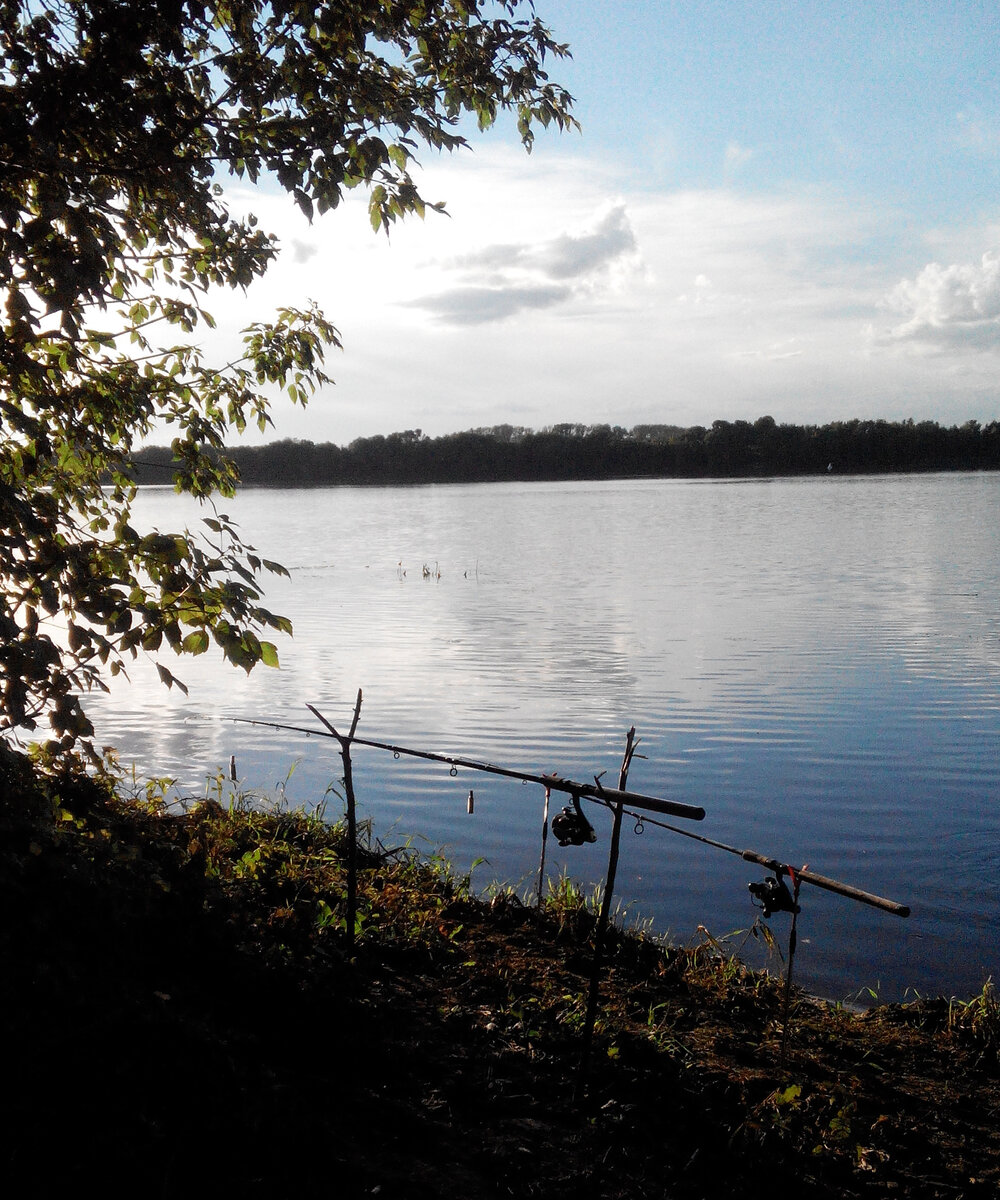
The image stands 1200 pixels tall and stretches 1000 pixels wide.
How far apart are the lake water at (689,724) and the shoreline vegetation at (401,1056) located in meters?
1.73

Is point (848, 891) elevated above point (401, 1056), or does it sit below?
above

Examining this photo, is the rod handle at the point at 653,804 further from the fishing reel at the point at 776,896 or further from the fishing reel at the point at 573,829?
the fishing reel at the point at 776,896

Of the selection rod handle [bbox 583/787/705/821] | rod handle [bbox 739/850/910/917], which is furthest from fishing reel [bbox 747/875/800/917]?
rod handle [bbox 583/787/705/821]

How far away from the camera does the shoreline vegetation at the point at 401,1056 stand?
360 centimetres

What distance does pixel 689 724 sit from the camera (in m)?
13.5

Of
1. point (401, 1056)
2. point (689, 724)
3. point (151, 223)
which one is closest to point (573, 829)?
point (401, 1056)

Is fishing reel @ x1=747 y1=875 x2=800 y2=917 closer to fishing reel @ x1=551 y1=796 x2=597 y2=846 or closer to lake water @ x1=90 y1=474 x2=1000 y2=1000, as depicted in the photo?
fishing reel @ x1=551 y1=796 x2=597 y2=846

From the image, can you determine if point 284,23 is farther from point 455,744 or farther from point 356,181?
point 455,744

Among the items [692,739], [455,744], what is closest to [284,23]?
[455,744]

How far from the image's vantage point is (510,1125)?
4.10 meters

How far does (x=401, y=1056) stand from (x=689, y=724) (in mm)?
9499

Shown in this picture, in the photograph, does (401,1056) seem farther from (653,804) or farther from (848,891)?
(848,891)

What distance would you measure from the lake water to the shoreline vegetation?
5.66 feet

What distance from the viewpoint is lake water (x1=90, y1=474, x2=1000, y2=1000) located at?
8445 millimetres
